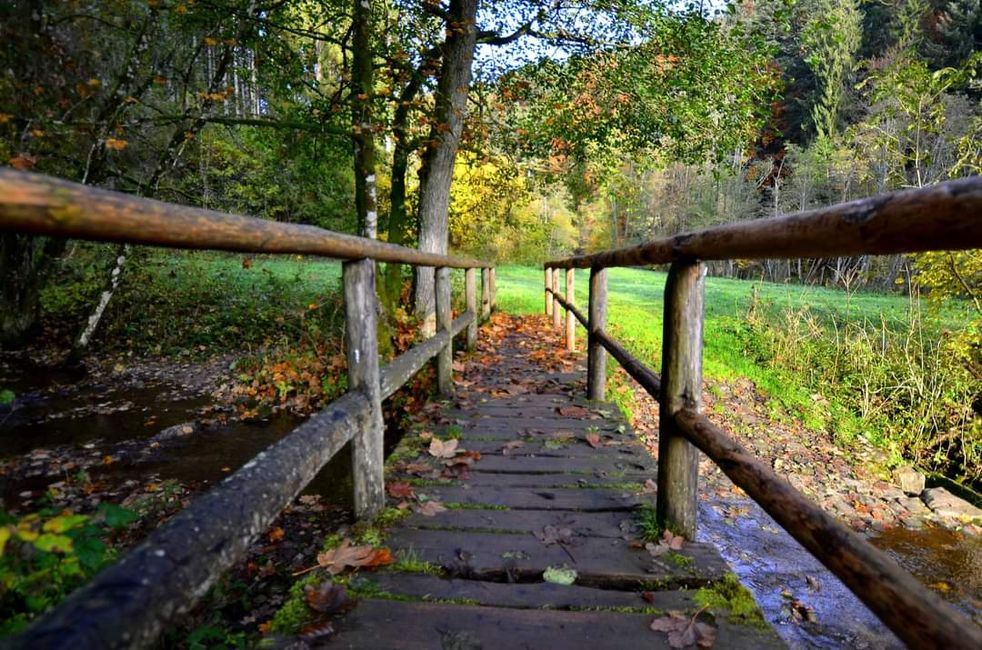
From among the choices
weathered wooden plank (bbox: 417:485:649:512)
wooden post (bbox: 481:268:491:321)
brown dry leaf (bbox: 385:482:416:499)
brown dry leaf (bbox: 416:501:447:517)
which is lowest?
weathered wooden plank (bbox: 417:485:649:512)

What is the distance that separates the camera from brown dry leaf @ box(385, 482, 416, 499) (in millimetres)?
2629

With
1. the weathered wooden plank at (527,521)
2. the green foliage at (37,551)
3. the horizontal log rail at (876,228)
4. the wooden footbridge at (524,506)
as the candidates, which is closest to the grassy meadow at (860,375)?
the wooden footbridge at (524,506)

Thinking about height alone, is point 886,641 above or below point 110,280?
below

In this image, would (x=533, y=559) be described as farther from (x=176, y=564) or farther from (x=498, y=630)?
(x=176, y=564)

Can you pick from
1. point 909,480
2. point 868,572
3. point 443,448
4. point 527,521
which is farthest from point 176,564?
point 909,480

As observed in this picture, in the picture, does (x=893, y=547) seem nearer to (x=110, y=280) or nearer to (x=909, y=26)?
(x=110, y=280)

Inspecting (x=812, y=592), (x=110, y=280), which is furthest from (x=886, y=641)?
(x=110, y=280)

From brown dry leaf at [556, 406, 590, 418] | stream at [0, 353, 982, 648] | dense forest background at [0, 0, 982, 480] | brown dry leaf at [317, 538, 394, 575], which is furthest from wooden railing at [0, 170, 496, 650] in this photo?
dense forest background at [0, 0, 982, 480]

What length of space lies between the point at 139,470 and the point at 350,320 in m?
4.08

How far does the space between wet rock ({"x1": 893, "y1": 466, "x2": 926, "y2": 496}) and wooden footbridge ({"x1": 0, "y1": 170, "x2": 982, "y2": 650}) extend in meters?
4.54

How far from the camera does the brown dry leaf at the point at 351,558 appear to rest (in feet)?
6.54

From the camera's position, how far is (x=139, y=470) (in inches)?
195

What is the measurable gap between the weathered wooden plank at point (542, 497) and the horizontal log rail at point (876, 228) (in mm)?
1387

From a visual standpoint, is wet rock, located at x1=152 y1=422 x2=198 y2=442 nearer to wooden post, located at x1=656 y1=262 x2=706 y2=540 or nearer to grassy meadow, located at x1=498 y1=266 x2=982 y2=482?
grassy meadow, located at x1=498 y1=266 x2=982 y2=482
